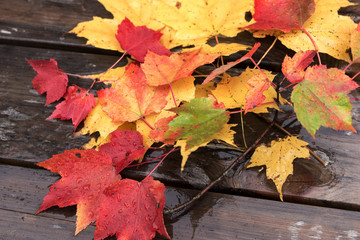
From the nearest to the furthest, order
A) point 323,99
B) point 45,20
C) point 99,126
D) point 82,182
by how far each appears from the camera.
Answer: point 323,99
point 82,182
point 99,126
point 45,20

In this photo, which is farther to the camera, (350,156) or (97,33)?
(97,33)

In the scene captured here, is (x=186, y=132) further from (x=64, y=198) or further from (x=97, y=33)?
(x=97, y=33)

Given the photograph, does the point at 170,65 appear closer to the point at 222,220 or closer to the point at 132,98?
the point at 132,98

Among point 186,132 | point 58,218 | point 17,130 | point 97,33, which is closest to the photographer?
point 186,132

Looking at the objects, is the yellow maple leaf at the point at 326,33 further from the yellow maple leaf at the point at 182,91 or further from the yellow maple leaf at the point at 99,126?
the yellow maple leaf at the point at 99,126

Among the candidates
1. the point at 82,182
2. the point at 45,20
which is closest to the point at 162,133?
the point at 82,182

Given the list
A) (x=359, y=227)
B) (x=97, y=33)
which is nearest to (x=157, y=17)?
(x=97, y=33)
